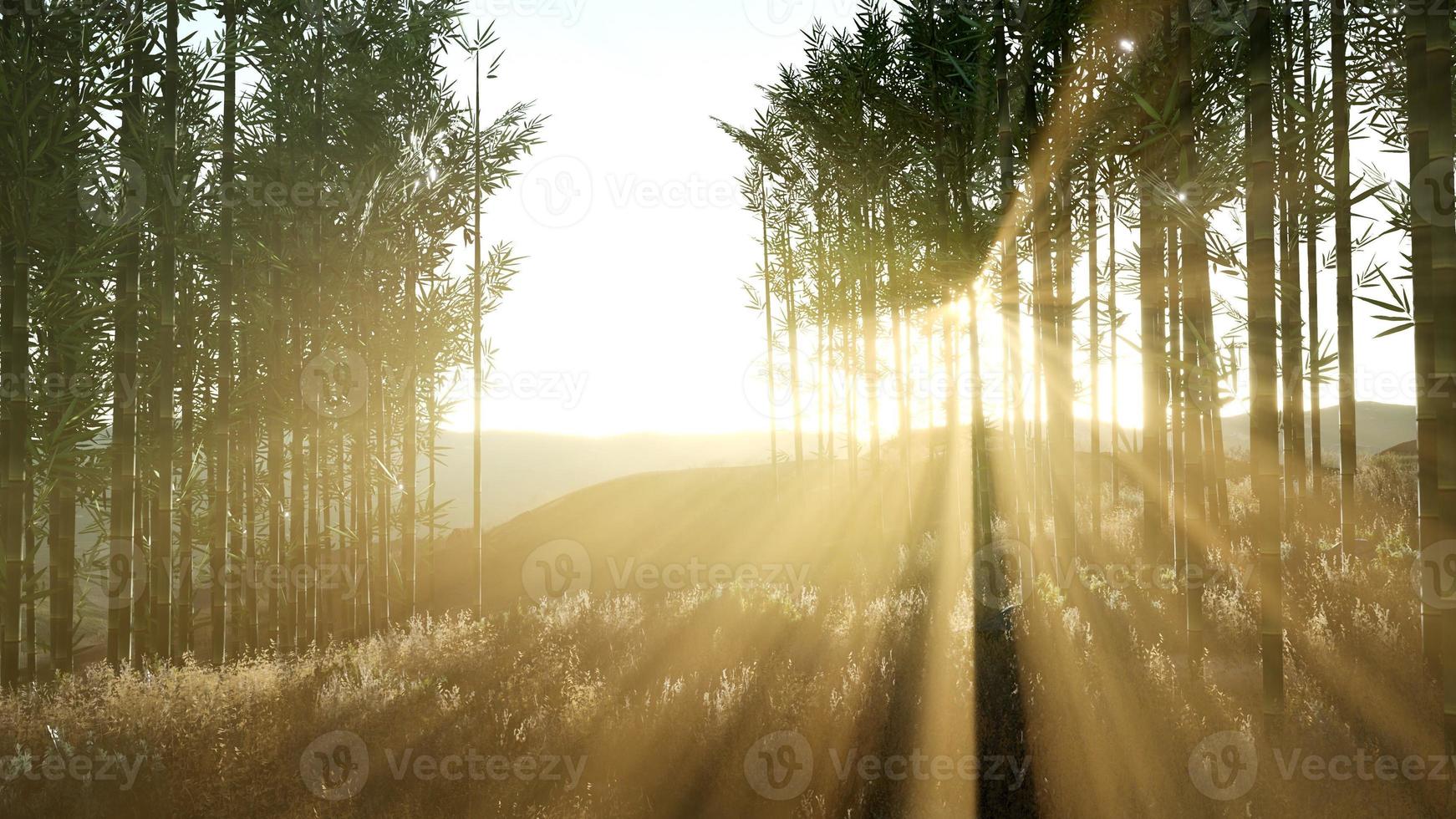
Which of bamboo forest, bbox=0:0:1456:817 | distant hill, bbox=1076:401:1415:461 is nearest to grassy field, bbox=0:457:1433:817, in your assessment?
bamboo forest, bbox=0:0:1456:817

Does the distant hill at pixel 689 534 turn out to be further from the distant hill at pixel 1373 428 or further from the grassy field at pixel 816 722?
the distant hill at pixel 1373 428

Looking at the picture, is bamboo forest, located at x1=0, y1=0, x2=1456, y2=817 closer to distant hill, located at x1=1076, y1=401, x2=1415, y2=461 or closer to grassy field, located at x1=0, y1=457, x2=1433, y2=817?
grassy field, located at x1=0, y1=457, x2=1433, y2=817

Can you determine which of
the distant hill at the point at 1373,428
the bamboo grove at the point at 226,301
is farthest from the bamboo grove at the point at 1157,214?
the distant hill at the point at 1373,428

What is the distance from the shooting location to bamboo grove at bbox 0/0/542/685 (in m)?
9.02

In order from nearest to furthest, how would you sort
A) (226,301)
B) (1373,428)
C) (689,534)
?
(226,301) → (689,534) → (1373,428)

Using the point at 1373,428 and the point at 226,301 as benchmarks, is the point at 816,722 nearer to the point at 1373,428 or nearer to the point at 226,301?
the point at 226,301

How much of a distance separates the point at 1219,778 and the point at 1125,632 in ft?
9.65

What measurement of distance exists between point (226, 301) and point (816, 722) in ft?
31.5

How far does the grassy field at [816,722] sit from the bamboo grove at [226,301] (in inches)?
118

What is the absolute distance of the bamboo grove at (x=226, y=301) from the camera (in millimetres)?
9023

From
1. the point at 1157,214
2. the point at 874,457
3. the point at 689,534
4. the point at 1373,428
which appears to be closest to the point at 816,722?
the point at 1157,214

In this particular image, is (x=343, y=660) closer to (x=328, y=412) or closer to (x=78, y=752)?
(x=78, y=752)

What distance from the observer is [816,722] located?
598 cm

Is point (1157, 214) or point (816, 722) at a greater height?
point (1157, 214)
